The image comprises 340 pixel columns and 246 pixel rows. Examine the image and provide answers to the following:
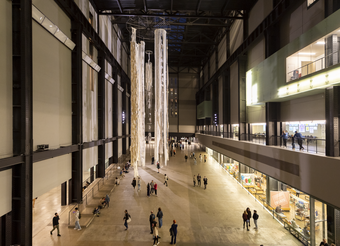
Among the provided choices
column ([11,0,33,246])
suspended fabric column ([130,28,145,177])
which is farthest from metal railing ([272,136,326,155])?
column ([11,0,33,246])

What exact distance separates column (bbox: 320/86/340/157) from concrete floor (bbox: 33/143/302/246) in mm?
5699

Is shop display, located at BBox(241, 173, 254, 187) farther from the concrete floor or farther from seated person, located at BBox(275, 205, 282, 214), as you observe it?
seated person, located at BBox(275, 205, 282, 214)

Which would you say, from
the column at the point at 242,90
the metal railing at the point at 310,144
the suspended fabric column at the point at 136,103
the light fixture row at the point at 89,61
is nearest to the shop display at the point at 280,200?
the metal railing at the point at 310,144

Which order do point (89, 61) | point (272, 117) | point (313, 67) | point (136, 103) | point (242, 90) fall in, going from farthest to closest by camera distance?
point (242, 90) < point (89, 61) < point (136, 103) < point (272, 117) < point (313, 67)

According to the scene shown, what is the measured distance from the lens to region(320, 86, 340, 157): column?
27.8 feet

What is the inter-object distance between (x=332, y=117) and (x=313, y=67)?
2.66 meters

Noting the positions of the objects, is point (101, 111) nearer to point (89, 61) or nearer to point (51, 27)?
point (89, 61)

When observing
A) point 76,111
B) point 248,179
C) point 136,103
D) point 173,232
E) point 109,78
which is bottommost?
point 248,179

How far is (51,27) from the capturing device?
443 inches

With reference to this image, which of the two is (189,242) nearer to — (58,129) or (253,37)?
(58,129)

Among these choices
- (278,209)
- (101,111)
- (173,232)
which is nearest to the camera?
(173,232)

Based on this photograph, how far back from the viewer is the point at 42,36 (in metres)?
10.6

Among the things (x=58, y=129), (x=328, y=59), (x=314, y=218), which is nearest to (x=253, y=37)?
(x=328, y=59)

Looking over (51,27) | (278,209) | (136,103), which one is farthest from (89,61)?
(278,209)
